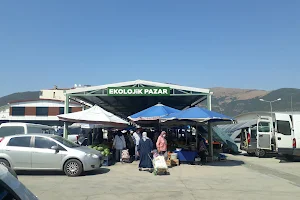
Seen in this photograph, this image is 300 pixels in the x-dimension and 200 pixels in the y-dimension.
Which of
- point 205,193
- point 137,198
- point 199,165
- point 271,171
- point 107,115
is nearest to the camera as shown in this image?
point 137,198

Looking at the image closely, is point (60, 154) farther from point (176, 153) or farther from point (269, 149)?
point (269, 149)

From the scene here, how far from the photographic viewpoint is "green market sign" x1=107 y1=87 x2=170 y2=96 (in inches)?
770

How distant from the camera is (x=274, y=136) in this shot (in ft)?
66.4

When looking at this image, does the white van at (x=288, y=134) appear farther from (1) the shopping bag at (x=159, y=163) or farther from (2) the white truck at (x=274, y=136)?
(1) the shopping bag at (x=159, y=163)

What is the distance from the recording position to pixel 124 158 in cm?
1650

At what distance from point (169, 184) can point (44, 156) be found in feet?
16.0

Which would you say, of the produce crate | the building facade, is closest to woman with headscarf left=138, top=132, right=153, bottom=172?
the produce crate

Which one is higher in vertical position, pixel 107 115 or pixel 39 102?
pixel 39 102

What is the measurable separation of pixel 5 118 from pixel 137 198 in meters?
62.2

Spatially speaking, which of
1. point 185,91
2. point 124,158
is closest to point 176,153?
point 124,158

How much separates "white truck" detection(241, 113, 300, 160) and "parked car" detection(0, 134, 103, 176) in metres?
11.3

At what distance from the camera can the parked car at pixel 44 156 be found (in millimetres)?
11852

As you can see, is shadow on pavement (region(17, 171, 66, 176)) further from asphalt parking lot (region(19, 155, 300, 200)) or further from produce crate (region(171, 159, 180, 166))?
produce crate (region(171, 159, 180, 166))

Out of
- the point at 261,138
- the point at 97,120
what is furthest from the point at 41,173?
the point at 261,138
